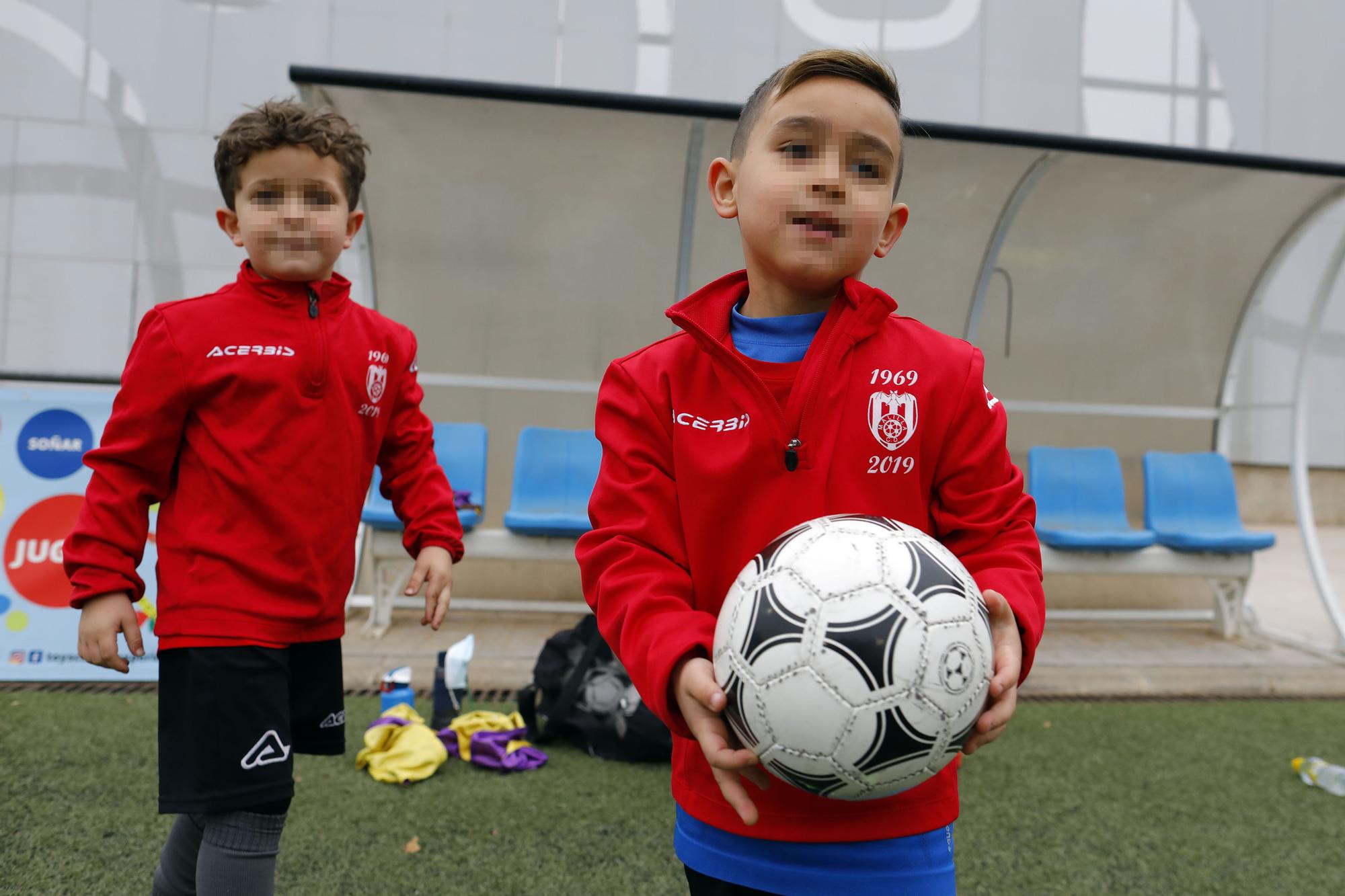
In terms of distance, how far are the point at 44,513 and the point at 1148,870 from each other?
4.78 m

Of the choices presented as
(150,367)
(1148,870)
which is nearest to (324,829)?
(150,367)

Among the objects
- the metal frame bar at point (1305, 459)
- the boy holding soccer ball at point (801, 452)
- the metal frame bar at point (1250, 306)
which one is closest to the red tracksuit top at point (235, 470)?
the boy holding soccer ball at point (801, 452)

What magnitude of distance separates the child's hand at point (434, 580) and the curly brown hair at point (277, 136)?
80 centimetres

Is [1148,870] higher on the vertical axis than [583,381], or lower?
lower

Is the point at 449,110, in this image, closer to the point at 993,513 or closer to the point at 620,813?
the point at 620,813

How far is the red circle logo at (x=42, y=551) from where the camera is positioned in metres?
4.03

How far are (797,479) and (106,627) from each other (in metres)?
1.25

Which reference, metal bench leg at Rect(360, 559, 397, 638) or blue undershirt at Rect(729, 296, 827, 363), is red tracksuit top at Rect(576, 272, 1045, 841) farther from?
metal bench leg at Rect(360, 559, 397, 638)

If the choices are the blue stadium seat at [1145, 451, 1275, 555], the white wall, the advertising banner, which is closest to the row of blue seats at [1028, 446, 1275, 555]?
the blue stadium seat at [1145, 451, 1275, 555]

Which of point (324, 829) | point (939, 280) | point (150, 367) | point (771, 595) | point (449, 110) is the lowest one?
point (324, 829)

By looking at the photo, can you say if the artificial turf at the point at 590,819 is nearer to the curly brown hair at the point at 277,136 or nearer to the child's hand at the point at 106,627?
the child's hand at the point at 106,627

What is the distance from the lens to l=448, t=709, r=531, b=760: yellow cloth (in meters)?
3.28

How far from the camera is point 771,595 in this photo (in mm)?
976

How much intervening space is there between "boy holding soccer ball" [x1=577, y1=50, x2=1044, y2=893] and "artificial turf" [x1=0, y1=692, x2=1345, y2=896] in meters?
1.38
